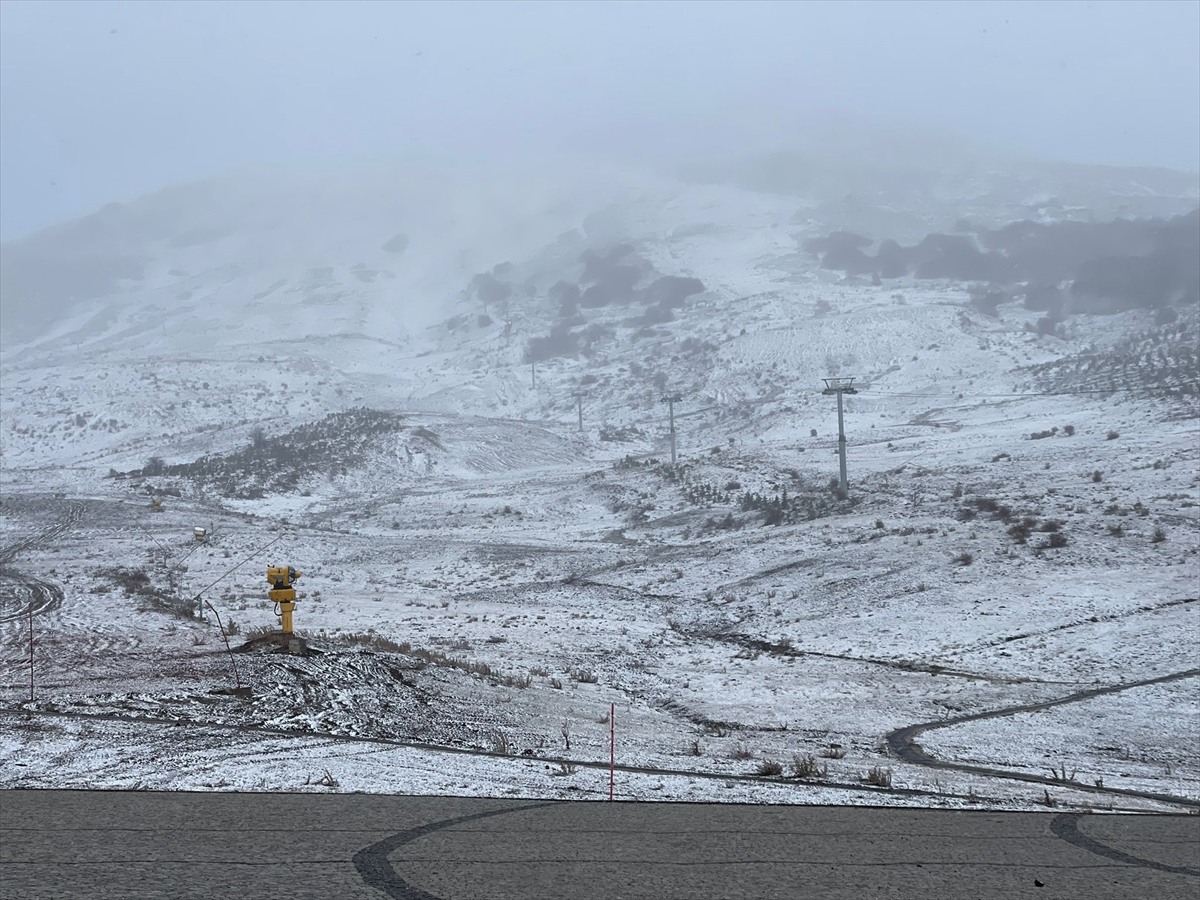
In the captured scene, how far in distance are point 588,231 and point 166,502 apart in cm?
14787

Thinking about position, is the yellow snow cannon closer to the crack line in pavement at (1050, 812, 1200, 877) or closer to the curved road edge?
the curved road edge

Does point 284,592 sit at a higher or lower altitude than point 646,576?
higher

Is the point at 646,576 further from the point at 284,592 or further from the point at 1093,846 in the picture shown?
the point at 1093,846

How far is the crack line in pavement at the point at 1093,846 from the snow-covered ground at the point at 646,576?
966mm

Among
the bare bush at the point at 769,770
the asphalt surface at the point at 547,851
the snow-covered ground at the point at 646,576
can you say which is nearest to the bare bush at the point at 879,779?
the snow-covered ground at the point at 646,576

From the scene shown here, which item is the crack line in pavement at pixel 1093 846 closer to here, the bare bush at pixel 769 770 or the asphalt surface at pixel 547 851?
the asphalt surface at pixel 547 851

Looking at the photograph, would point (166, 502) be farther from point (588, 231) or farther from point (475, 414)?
point (588, 231)

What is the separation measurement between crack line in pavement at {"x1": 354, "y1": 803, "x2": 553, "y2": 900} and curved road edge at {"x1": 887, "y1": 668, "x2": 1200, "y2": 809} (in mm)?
7062

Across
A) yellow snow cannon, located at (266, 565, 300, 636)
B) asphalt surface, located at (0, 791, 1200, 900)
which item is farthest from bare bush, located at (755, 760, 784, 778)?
yellow snow cannon, located at (266, 565, 300, 636)

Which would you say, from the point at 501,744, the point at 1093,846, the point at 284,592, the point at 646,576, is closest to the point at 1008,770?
the point at 1093,846

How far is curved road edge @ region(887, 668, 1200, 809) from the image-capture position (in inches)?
414

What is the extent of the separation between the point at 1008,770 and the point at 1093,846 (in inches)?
218

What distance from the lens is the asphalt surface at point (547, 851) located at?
5.29 metres

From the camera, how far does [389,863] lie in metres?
5.62
